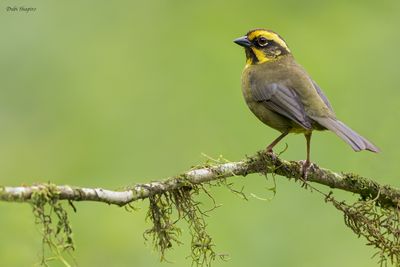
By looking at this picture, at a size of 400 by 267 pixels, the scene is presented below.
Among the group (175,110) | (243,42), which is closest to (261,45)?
(243,42)

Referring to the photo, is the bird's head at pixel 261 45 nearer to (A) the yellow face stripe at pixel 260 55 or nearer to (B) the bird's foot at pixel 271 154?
(A) the yellow face stripe at pixel 260 55

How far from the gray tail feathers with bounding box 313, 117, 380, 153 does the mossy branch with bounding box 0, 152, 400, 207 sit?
0.70 ft

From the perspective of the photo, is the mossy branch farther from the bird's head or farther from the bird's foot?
the bird's head

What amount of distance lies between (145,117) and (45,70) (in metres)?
1.61

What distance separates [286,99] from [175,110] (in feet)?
11.9

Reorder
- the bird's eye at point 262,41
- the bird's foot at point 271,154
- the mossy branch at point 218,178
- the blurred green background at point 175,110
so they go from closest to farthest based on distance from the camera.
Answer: the mossy branch at point 218,178, the bird's foot at point 271,154, the bird's eye at point 262,41, the blurred green background at point 175,110

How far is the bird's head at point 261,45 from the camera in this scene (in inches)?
305

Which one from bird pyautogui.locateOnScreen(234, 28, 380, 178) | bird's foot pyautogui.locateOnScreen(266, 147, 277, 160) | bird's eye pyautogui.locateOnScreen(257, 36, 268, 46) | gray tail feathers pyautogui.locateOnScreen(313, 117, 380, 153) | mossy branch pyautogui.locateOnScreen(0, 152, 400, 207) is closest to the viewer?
mossy branch pyautogui.locateOnScreen(0, 152, 400, 207)

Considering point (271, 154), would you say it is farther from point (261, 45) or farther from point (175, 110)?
point (175, 110)

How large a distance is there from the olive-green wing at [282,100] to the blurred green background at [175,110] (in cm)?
138

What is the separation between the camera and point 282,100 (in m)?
6.91

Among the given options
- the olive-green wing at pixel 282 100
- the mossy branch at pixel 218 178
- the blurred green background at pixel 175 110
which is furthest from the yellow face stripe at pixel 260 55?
the mossy branch at pixel 218 178

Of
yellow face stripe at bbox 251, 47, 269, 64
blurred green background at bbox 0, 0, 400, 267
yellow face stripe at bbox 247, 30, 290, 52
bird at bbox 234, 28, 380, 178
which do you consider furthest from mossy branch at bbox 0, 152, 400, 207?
yellow face stripe at bbox 247, 30, 290, 52

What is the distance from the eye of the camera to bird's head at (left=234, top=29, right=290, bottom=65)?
25.4 feet
